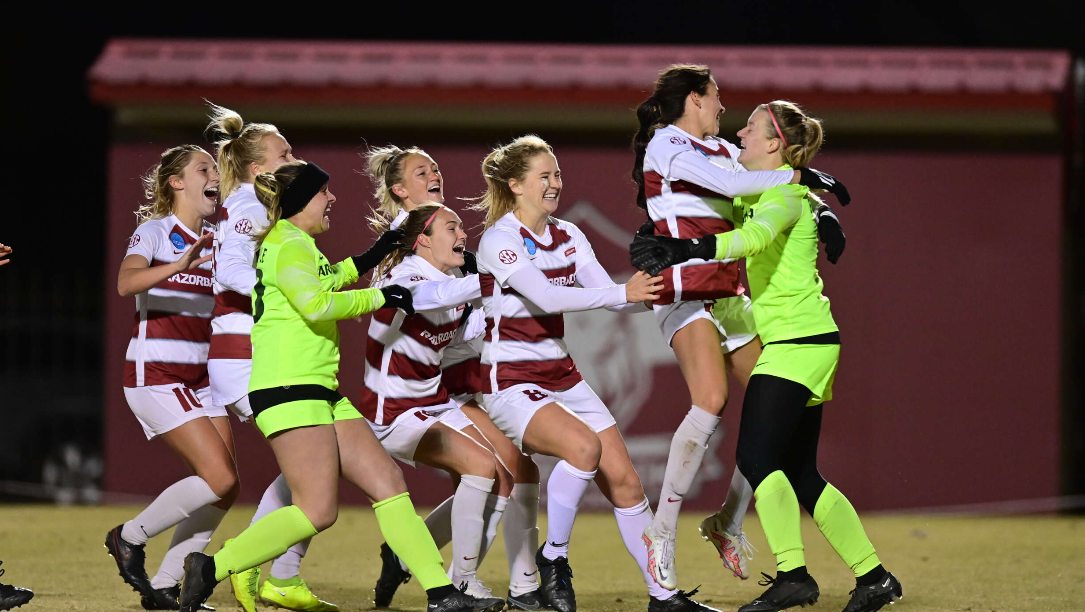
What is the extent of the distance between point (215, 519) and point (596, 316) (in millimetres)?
4727

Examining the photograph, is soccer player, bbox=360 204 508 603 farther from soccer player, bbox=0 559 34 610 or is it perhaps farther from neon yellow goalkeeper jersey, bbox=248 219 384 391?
soccer player, bbox=0 559 34 610

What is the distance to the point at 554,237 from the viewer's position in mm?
5668

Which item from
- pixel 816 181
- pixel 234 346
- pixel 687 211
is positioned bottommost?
pixel 234 346

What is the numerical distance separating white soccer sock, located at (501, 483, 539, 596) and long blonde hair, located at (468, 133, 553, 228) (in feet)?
4.01

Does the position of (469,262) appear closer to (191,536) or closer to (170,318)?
(170,318)

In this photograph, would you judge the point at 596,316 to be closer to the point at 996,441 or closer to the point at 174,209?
the point at 996,441

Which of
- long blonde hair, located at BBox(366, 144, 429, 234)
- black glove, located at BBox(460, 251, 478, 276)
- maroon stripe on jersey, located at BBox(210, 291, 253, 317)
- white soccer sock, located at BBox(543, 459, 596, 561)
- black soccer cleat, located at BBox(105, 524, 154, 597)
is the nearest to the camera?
white soccer sock, located at BBox(543, 459, 596, 561)

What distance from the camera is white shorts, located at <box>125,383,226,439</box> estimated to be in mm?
5824

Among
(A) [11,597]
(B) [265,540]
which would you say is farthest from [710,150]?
(A) [11,597]

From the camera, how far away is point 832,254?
203 inches

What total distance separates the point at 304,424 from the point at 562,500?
1.18 meters

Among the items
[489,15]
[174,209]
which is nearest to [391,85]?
[174,209]

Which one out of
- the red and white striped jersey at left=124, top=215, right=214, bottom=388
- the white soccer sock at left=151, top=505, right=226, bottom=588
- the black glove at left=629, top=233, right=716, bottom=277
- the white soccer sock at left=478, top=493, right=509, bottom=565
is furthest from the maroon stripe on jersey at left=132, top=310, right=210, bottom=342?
the black glove at left=629, top=233, right=716, bottom=277

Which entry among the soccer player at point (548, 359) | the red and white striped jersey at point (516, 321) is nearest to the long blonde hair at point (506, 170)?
the soccer player at point (548, 359)
